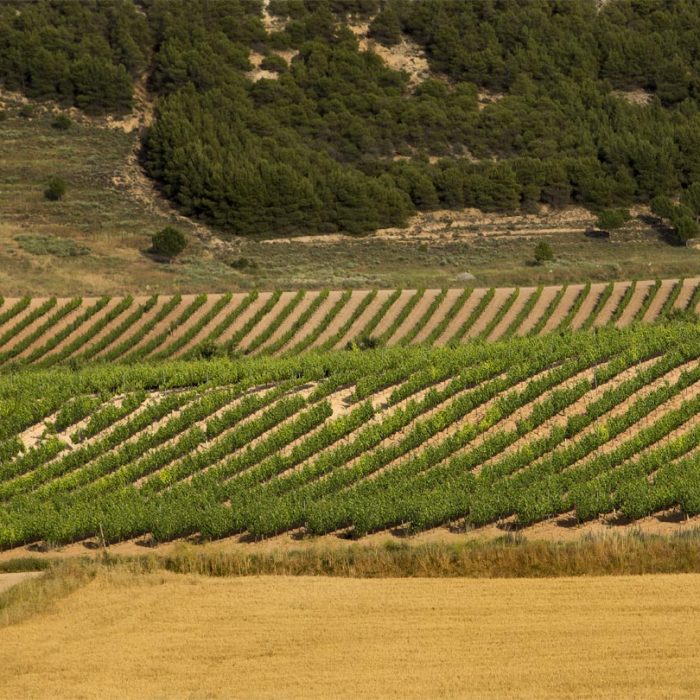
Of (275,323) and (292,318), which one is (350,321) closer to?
(292,318)

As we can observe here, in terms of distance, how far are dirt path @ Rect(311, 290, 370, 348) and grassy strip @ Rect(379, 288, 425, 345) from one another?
1967 millimetres

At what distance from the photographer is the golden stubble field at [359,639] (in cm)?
2172

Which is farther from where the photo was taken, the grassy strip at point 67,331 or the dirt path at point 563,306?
the dirt path at point 563,306

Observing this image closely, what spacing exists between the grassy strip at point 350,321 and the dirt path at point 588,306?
28.3ft

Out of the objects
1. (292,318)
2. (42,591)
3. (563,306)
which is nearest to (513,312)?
(563,306)

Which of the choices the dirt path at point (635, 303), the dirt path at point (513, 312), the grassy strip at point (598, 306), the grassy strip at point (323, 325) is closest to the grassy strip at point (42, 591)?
the grassy strip at point (323, 325)

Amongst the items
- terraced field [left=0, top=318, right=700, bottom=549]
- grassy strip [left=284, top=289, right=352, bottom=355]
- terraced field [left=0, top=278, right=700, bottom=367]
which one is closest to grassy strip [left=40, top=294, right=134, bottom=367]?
terraced field [left=0, top=278, right=700, bottom=367]

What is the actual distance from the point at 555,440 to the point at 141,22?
2774 inches

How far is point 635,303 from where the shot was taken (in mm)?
60500

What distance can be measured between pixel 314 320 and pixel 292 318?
91cm

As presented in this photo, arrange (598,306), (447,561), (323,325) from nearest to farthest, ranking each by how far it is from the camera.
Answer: (447,561), (323,325), (598,306)

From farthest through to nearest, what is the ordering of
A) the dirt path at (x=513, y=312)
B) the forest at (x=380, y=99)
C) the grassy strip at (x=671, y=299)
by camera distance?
the forest at (x=380, y=99)
the grassy strip at (x=671, y=299)
the dirt path at (x=513, y=312)

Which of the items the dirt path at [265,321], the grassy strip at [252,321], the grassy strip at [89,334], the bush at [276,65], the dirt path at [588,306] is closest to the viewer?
the grassy strip at [89,334]

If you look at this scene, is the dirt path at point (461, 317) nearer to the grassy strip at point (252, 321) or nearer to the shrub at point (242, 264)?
the grassy strip at point (252, 321)
